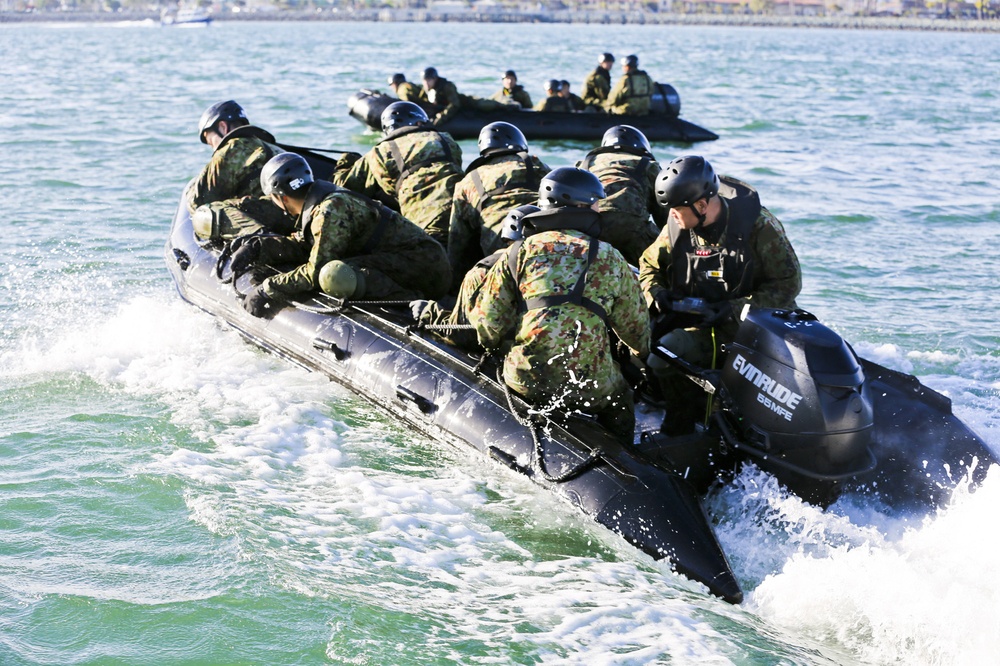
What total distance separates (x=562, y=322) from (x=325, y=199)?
8.13 ft

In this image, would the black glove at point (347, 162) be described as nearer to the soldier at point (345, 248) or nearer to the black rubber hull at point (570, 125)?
the soldier at point (345, 248)

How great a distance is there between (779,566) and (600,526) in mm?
821

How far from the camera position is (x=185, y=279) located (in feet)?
28.6

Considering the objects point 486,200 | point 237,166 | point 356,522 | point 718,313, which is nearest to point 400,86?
point 237,166

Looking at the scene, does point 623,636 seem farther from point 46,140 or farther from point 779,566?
point 46,140

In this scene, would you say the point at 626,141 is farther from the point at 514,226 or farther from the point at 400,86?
the point at 400,86

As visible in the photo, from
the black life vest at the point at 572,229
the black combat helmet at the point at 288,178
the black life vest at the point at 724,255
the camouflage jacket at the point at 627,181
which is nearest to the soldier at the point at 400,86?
the camouflage jacket at the point at 627,181

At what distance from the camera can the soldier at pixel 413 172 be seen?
830 cm

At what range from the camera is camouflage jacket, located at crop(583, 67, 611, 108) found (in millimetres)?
19156

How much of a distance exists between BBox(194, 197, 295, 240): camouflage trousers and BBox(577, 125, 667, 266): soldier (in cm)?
227

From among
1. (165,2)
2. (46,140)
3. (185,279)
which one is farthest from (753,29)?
(185,279)

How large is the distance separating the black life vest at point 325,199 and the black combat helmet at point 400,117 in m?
1.41

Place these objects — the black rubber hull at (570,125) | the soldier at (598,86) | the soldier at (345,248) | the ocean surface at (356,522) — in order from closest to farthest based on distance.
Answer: the ocean surface at (356,522), the soldier at (345,248), the black rubber hull at (570,125), the soldier at (598,86)

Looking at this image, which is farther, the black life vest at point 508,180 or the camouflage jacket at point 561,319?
the black life vest at point 508,180
